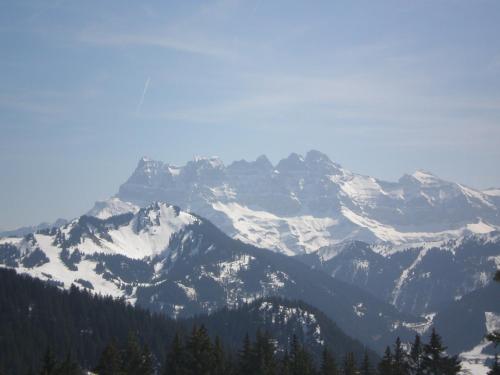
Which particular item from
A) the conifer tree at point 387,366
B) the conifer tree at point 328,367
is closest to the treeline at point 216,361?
the conifer tree at point 387,366

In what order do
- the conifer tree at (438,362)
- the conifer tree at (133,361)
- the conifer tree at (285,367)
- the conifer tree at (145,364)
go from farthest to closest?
the conifer tree at (285,367) < the conifer tree at (145,364) < the conifer tree at (133,361) < the conifer tree at (438,362)

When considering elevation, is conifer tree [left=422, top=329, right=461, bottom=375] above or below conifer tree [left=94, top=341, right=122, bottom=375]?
above

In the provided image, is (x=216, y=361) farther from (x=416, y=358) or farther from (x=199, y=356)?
(x=416, y=358)

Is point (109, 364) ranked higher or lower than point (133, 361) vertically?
lower

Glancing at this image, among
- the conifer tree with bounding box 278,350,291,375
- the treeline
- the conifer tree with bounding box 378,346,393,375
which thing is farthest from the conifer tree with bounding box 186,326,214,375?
the conifer tree with bounding box 378,346,393,375

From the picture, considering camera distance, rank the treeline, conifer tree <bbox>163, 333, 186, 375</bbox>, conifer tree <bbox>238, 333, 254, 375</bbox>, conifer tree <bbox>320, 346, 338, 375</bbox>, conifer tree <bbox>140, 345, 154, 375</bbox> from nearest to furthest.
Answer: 1. the treeline
2. conifer tree <bbox>163, 333, 186, 375</bbox>
3. conifer tree <bbox>140, 345, 154, 375</bbox>
4. conifer tree <bbox>238, 333, 254, 375</bbox>
5. conifer tree <bbox>320, 346, 338, 375</bbox>

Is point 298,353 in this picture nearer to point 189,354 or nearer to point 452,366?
point 189,354

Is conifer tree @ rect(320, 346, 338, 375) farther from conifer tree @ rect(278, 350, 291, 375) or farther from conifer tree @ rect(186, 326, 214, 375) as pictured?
conifer tree @ rect(186, 326, 214, 375)

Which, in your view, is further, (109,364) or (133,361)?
(133,361)

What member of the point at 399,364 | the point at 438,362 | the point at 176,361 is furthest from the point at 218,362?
the point at 438,362

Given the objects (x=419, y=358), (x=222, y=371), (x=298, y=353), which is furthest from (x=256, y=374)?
(x=419, y=358)

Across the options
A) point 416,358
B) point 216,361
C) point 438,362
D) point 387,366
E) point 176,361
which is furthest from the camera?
point 387,366

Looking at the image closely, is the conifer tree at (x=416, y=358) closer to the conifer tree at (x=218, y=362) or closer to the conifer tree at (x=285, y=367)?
the conifer tree at (x=285, y=367)

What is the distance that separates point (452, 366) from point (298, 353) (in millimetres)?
32537
